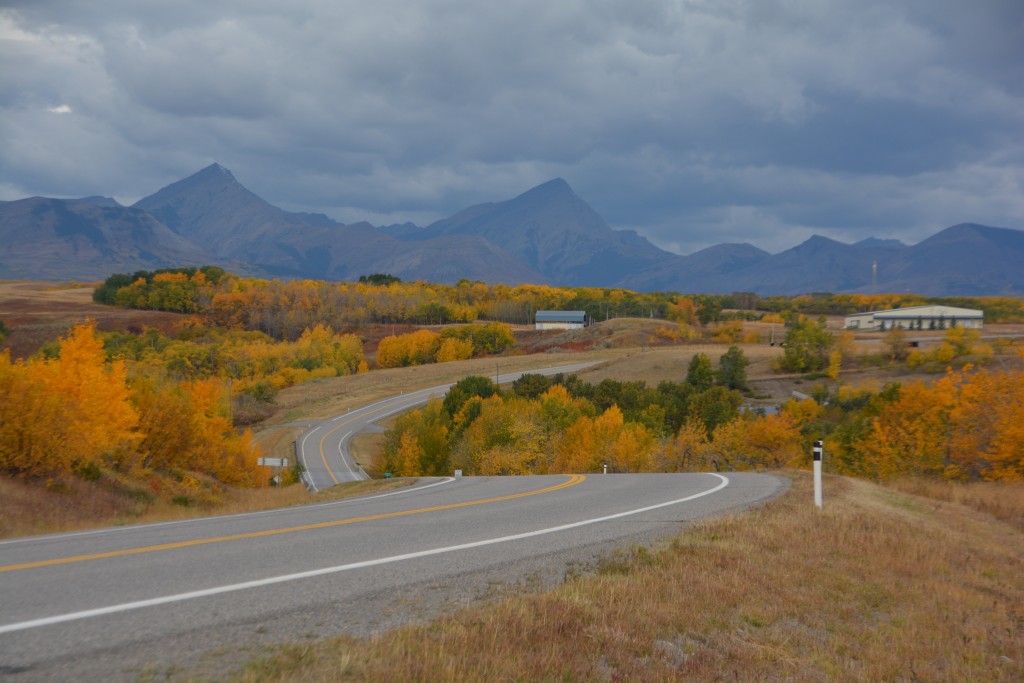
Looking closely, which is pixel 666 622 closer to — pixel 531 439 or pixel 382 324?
pixel 531 439

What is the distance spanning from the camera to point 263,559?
7992mm

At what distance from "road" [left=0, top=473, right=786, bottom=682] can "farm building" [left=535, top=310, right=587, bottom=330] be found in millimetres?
168771

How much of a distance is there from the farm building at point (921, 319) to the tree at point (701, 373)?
A: 71.7m

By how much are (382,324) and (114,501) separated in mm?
165880

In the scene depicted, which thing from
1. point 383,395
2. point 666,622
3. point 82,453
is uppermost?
point 666,622

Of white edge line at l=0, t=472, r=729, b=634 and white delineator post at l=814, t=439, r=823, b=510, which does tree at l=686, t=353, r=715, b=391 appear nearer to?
white delineator post at l=814, t=439, r=823, b=510

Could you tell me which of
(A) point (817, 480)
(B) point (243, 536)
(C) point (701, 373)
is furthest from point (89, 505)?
(C) point (701, 373)

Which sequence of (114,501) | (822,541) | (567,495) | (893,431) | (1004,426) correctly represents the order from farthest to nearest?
(893,431) → (1004,426) → (114,501) → (567,495) → (822,541)

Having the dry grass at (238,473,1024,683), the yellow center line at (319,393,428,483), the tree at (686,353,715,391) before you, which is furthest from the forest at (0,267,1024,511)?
the dry grass at (238,473,1024,683)

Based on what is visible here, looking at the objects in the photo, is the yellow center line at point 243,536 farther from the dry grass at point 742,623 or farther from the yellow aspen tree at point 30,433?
the yellow aspen tree at point 30,433

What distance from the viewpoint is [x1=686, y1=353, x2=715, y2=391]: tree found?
9406 cm

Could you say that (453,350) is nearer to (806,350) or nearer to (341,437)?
(341,437)

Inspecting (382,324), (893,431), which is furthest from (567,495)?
(382,324)

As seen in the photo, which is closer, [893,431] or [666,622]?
[666,622]
